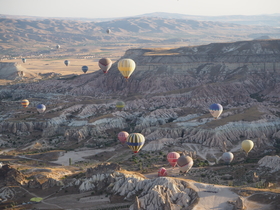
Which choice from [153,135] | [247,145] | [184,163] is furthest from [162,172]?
[153,135]

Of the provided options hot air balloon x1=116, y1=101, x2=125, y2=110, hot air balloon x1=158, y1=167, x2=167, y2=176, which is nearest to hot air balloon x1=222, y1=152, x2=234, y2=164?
hot air balloon x1=158, y1=167, x2=167, y2=176

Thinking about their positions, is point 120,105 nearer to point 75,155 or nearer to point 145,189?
point 75,155

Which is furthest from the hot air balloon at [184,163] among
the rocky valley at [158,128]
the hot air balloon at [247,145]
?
the hot air balloon at [247,145]

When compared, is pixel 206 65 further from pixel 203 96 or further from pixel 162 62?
pixel 203 96

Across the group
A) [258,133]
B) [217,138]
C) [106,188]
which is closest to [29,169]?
[106,188]

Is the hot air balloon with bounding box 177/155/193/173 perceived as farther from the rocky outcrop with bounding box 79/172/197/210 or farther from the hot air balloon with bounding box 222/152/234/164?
the rocky outcrop with bounding box 79/172/197/210
